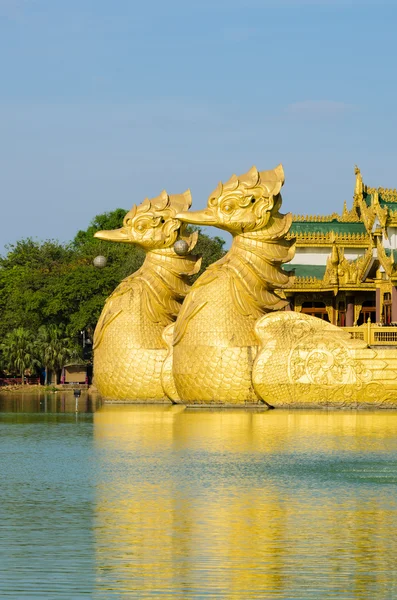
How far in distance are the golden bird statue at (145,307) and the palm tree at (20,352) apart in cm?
1739

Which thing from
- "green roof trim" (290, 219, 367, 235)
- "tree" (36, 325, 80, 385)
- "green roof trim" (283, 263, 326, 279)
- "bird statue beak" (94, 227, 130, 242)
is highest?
"green roof trim" (290, 219, 367, 235)

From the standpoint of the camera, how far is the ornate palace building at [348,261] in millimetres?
34656

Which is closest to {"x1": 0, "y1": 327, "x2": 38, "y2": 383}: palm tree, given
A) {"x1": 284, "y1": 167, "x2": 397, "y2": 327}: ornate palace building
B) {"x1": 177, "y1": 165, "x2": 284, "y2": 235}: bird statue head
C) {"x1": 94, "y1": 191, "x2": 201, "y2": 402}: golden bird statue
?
{"x1": 284, "y1": 167, "x2": 397, "y2": 327}: ornate palace building

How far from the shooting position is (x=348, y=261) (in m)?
38.0

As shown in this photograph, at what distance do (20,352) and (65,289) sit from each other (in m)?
2.84

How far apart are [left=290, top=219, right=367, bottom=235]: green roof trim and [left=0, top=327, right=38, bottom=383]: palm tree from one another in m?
13.5

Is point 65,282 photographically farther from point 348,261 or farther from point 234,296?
point 234,296

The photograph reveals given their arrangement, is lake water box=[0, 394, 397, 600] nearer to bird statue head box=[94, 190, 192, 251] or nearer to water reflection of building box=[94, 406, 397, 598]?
water reflection of building box=[94, 406, 397, 598]

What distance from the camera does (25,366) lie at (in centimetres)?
4878

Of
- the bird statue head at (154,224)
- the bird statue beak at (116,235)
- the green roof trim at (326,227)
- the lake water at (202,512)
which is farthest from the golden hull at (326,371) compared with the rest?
the green roof trim at (326,227)

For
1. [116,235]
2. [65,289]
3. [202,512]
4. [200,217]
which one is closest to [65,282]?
[65,289]

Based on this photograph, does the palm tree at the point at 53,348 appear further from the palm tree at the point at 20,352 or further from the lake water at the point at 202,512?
the lake water at the point at 202,512

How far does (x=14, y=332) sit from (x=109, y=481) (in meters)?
34.2

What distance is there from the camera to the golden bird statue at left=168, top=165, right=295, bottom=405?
27750 millimetres
